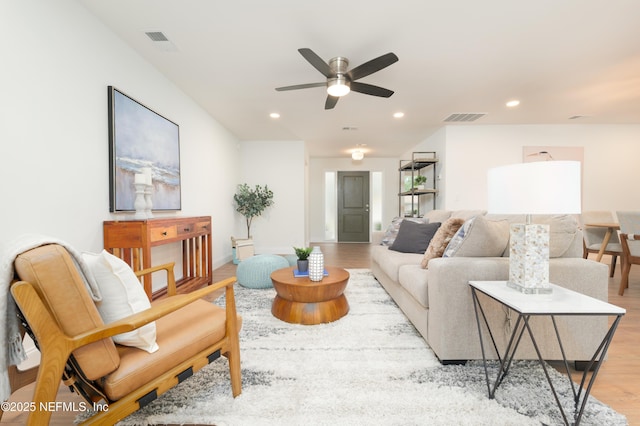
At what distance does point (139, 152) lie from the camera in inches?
99.1

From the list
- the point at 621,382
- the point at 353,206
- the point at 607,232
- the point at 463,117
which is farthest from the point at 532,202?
the point at 353,206

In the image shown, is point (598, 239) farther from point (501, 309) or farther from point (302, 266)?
point (302, 266)

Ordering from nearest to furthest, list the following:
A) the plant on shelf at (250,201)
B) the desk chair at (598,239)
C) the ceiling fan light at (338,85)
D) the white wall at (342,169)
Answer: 1. the ceiling fan light at (338,85)
2. the desk chair at (598,239)
3. the plant on shelf at (250,201)
4. the white wall at (342,169)

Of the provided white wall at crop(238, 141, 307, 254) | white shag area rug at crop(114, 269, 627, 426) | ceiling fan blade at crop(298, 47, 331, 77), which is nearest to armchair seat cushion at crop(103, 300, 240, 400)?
white shag area rug at crop(114, 269, 627, 426)

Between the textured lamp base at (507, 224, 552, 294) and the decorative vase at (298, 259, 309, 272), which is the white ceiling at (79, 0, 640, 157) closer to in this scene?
the textured lamp base at (507, 224, 552, 294)

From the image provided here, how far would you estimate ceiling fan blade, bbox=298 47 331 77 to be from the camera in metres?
2.11

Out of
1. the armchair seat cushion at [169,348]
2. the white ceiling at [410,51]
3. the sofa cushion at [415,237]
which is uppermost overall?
the white ceiling at [410,51]

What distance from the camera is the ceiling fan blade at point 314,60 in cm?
211

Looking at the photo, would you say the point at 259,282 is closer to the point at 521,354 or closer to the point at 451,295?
the point at 451,295

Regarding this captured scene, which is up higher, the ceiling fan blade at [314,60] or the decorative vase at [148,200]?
the ceiling fan blade at [314,60]

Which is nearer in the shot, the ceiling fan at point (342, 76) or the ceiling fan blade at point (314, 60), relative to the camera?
the ceiling fan blade at point (314, 60)

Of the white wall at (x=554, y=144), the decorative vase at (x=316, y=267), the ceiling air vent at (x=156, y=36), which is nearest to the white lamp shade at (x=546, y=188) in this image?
the decorative vase at (x=316, y=267)

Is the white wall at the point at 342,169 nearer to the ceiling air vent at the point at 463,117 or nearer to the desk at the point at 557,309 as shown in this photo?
the ceiling air vent at the point at 463,117

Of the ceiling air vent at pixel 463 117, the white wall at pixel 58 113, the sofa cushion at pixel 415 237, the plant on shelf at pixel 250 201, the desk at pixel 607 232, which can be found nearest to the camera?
the white wall at pixel 58 113
